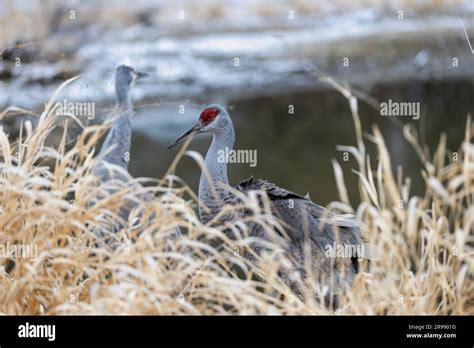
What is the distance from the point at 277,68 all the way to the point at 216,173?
3784 mm

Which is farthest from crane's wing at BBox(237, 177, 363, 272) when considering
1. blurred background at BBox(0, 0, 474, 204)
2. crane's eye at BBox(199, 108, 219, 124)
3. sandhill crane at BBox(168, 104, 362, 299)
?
blurred background at BBox(0, 0, 474, 204)

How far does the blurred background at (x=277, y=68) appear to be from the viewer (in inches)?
265

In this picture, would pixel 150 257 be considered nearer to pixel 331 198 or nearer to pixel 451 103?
pixel 331 198

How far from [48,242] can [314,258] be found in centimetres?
131

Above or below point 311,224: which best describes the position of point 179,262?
below

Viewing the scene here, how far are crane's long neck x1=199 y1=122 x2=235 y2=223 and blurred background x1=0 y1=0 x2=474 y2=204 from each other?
2.03 meters

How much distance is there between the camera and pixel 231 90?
791cm

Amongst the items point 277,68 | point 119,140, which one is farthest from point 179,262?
point 277,68

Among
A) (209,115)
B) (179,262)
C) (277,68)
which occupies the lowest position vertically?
(179,262)

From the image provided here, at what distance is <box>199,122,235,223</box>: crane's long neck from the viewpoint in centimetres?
425

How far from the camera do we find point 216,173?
172 inches

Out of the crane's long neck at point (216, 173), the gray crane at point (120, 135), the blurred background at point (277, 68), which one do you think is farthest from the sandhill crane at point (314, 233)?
the blurred background at point (277, 68)

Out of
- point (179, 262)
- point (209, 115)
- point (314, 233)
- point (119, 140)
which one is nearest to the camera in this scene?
point (179, 262)

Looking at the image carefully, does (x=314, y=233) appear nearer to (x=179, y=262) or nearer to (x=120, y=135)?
(x=179, y=262)
